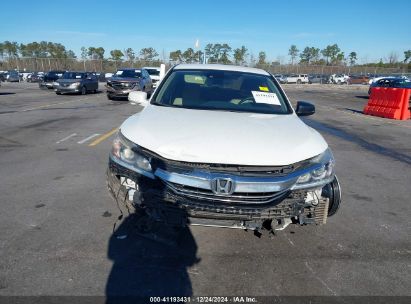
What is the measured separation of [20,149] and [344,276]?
21.9ft

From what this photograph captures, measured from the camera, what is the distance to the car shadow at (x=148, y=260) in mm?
Answer: 2795

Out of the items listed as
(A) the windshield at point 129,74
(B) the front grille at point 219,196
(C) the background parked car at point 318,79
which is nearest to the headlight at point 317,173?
(B) the front grille at point 219,196

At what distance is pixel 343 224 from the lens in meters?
4.19

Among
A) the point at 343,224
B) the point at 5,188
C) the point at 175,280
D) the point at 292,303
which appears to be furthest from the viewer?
the point at 5,188

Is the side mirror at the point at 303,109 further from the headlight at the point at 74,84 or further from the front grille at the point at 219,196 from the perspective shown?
the headlight at the point at 74,84

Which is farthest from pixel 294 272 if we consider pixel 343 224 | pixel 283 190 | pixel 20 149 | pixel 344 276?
pixel 20 149

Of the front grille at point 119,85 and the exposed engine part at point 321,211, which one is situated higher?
the exposed engine part at point 321,211

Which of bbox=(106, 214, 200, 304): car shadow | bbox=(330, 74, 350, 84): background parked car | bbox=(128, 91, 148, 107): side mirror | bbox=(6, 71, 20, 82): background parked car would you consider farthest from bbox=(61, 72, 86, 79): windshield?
bbox=(330, 74, 350, 84): background parked car

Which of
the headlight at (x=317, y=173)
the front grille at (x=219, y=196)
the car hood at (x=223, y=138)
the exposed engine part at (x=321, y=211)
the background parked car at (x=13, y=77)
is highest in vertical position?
the car hood at (x=223, y=138)

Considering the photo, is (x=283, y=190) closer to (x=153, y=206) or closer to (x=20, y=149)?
(x=153, y=206)

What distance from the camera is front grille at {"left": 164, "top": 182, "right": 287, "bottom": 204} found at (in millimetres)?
2871

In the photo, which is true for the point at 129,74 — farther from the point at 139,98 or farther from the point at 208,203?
the point at 208,203

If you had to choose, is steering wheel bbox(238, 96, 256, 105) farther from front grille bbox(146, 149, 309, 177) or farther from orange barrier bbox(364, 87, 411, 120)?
orange barrier bbox(364, 87, 411, 120)

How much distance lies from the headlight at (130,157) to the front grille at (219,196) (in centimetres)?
25
